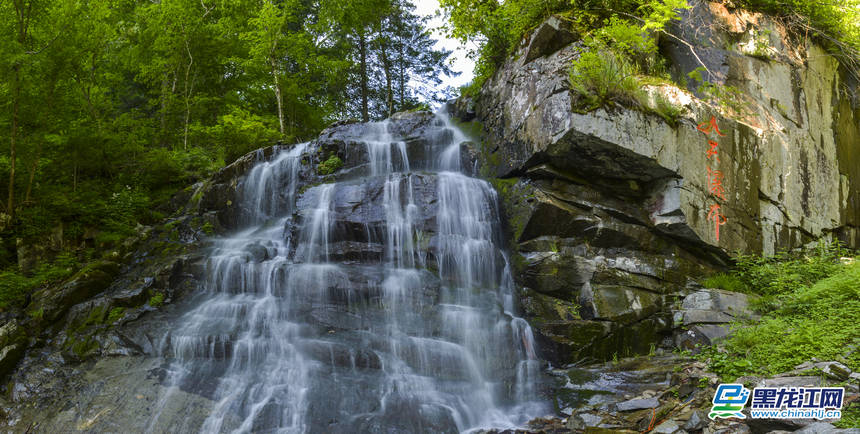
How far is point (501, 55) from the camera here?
1113 cm

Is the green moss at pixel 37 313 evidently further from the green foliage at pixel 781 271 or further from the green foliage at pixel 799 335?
the green foliage at pixel 781 271

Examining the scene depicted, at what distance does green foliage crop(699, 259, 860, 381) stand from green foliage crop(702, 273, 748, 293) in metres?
1.13

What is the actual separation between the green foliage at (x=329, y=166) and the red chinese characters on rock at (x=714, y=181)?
7903 millimetres

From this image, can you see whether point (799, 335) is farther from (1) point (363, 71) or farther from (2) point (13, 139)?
(1) point (363, 71)

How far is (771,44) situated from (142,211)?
14.9 metres

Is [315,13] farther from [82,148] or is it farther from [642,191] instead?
[642,191]

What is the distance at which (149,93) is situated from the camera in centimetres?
1500

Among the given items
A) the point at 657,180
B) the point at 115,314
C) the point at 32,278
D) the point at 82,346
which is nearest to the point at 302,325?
the point at 115,314

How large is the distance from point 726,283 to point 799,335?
3090 mm

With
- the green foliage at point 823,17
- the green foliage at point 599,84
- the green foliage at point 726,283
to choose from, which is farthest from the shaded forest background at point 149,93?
the green foliage at point 823,17

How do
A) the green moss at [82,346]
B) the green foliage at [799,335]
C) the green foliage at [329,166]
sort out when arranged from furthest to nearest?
the green foliage at [329,166] → the green moss at [82,346] → the green foliage at [799,335]

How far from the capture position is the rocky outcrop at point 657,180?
297 inches

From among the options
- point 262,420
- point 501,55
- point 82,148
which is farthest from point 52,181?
point 501,55

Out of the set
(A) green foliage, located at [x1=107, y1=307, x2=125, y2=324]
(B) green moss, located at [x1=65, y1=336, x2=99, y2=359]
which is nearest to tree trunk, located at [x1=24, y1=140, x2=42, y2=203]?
(A) green foliage, located at [x1=107, y1=307, x2=125, y2=324]
